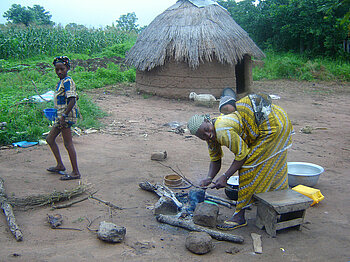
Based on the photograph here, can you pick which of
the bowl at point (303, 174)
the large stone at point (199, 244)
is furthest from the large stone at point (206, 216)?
the bowl at point (303, 174)

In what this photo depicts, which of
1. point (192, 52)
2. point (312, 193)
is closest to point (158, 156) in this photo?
point (312, 193)

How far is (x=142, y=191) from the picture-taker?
3869 millimetres

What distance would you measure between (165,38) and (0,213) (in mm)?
7676

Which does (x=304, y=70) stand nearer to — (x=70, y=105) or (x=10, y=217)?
(x=70, y=105)

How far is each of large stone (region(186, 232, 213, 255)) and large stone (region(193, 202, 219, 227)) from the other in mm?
→ 315

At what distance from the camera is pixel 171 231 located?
9.89 feet

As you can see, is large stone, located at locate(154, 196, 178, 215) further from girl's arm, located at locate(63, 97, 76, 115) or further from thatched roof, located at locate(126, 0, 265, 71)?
thatched roof, located at locate(126, 0, 265, 71)

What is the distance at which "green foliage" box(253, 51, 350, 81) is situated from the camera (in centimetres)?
1337

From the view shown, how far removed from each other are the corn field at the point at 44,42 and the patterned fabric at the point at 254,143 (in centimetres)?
1518

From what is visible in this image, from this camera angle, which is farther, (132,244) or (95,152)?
(95,152)

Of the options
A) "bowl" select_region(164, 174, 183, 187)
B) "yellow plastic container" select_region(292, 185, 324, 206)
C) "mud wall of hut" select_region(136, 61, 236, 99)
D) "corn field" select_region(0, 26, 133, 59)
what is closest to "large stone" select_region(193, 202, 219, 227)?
"bowl" select_region(164, 174, 183, 187)

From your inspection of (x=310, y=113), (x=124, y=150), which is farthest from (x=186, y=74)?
(x=124, y=150)

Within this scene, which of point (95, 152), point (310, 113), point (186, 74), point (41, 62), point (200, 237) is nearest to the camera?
point (200, 237)

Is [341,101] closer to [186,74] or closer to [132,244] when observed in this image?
[186,74]
